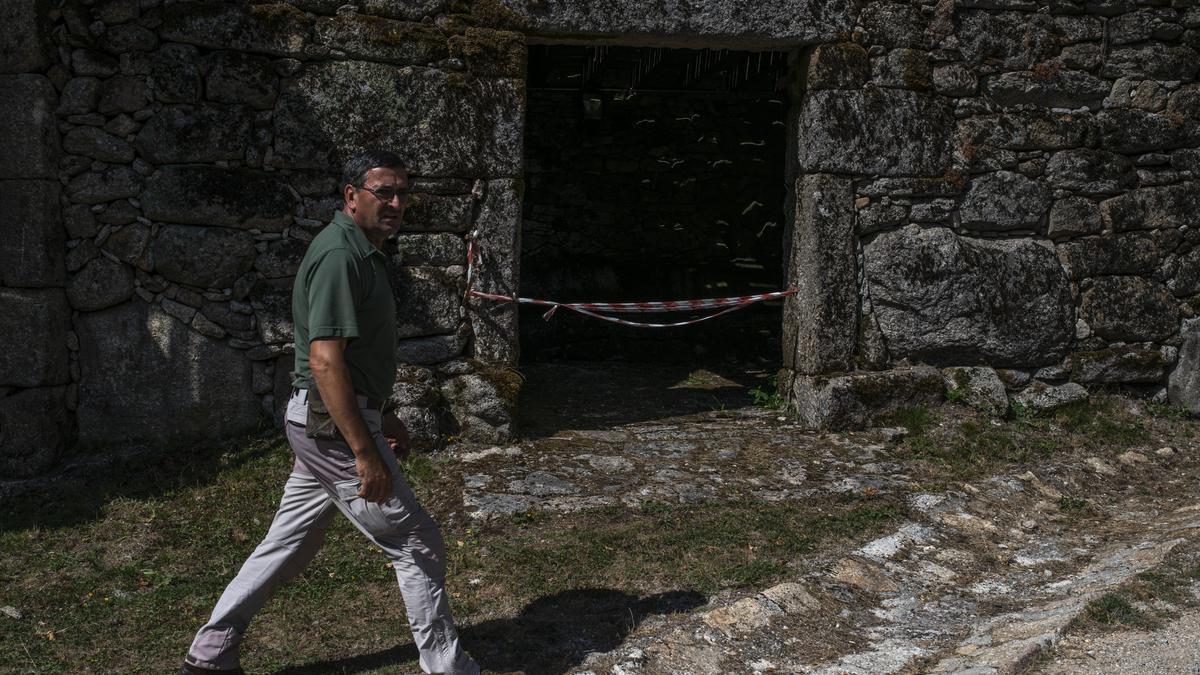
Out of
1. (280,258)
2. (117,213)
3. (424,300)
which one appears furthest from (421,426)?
(117,213)

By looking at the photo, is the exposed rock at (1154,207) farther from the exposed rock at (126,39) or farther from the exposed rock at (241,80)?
the exposed rock at (126,39)

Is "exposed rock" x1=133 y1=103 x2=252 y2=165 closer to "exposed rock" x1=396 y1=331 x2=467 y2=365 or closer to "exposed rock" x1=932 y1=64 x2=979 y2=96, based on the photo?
"exposed rock" x1=396 y1=331 x2=467 y2=365

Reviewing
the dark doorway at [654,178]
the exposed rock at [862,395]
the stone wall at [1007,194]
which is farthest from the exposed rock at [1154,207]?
the dark doorway at [654,178]

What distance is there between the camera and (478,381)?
6047 mm

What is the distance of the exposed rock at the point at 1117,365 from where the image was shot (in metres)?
6.76

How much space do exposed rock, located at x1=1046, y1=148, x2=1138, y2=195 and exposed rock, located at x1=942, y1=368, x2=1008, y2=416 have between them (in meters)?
1.24

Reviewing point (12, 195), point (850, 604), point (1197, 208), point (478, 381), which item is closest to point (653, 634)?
point (850, 604)

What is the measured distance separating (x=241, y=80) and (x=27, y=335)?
1688 mm

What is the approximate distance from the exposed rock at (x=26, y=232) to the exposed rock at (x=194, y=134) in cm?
54

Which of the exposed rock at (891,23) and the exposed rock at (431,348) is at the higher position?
the exposed rock at (891,23)

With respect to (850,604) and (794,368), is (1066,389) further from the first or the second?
(850,604)

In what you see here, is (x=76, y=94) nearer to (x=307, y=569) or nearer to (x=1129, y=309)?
(x=307, y=569)

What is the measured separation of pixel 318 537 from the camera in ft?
11.5

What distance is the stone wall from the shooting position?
6422mm
